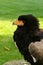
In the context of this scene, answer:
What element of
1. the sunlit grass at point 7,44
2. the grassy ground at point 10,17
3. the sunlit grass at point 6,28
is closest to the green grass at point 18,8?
the grassy ground at point 10,17

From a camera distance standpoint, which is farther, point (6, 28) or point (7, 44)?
point (6, 28)

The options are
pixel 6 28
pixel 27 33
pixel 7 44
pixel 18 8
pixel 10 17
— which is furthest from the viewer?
pixel 18 8

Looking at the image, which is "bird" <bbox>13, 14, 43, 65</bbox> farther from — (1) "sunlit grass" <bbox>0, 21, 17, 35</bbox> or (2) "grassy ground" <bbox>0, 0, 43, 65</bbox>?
(1) "sunlit grass" <bbox>0, 21, 17, 35</bbox>

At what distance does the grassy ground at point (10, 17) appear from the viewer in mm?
7057

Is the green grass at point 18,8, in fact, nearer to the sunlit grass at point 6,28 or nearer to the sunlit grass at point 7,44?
the sunlit grass at point 6,28

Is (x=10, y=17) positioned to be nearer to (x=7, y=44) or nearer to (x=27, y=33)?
(x=7, y=44)

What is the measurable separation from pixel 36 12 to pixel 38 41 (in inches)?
258

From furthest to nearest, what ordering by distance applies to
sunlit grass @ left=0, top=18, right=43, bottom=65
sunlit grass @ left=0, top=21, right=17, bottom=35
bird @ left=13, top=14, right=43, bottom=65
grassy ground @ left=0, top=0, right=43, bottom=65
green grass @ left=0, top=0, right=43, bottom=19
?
green grass @ left=0, top=0, right=43, bottom=19
sunlit grass @ left=0, top=21, right=17, bottom=35
grassy ground @ left=0, top=0, right=43, bottom=65
sunlit grass @ left=0, top=18, right=43, bottom=65
bird @ left=13, top=14, right=43, bottom=65

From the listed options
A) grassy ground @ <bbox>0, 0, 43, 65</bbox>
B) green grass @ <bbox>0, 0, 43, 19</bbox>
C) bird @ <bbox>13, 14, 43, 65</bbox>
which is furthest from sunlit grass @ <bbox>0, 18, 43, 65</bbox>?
green grass @ <bbox>0, 0, 43, 19</bbox>

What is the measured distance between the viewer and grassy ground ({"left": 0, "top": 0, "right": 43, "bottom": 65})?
7057mm

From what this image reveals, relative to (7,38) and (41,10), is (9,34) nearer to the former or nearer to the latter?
(7,38)

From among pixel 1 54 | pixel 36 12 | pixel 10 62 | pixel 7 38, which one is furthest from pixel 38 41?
pixel 36 12

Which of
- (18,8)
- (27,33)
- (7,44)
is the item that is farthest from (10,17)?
(27,33)

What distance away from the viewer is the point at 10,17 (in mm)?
10852
